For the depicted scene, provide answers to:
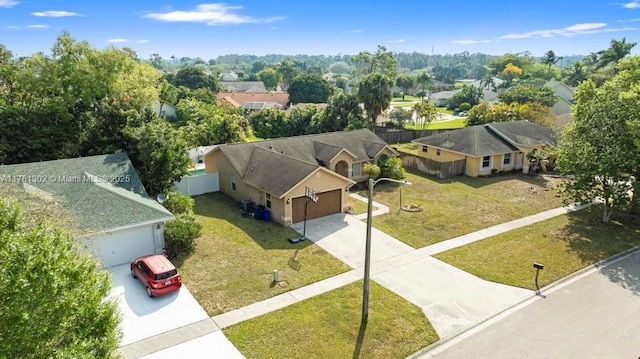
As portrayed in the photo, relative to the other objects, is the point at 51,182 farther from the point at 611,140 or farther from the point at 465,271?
the point at 611,140

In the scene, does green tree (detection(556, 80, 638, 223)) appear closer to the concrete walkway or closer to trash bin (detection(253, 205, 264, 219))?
the concrete walkway

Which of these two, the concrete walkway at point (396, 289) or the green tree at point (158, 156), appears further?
the green tree at point (158, 156)

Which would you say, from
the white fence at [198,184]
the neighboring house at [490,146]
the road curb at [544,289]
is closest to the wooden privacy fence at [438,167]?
the neighboring house at [490,146]

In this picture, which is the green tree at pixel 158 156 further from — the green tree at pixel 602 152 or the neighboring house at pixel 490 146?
the neighboring house at pixel 490 146

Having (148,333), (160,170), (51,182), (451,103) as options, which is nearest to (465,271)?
(148,333)

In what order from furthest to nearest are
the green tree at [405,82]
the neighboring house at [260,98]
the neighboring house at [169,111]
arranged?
the green tree at [405,82]
the neighboring house at [260,98]
the neighboring house at [169,111]

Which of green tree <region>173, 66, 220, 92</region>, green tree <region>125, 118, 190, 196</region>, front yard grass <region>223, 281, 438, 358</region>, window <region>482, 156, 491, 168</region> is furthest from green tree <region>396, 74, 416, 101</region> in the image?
front yard grass <region>223, 281, 438, 358</region>
